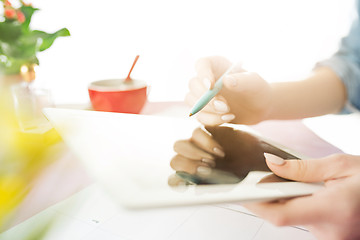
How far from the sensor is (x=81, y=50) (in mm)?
1198

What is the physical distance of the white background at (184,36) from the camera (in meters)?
1.18

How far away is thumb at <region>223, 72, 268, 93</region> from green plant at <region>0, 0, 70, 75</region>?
423mm

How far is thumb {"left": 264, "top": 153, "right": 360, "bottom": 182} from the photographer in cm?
35

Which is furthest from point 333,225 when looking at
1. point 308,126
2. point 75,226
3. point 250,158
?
point 308,126

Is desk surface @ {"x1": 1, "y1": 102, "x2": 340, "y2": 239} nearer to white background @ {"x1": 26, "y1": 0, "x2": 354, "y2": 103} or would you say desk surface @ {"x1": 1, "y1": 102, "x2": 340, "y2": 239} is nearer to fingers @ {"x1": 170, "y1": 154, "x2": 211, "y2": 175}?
fingers @ {"x1": 170, "y1": 154, "x2": 211, "y2": 175}

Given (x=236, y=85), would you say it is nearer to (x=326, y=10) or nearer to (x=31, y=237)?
(x=31, y=237)

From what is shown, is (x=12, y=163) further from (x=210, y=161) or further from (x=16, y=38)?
(x=16, y=38)

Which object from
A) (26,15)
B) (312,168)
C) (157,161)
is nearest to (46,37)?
(26,15)

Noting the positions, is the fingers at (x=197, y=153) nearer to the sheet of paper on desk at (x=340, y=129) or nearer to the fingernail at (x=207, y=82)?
the fingernail at (x=207, y=82)

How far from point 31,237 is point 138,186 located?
14 cm

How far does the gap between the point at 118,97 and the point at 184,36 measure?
77cm

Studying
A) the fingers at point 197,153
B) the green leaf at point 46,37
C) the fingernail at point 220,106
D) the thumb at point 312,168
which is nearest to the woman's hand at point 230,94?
the fingernail at point 220,106

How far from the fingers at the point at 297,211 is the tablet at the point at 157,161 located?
12 mm

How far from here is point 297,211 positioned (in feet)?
1.07
